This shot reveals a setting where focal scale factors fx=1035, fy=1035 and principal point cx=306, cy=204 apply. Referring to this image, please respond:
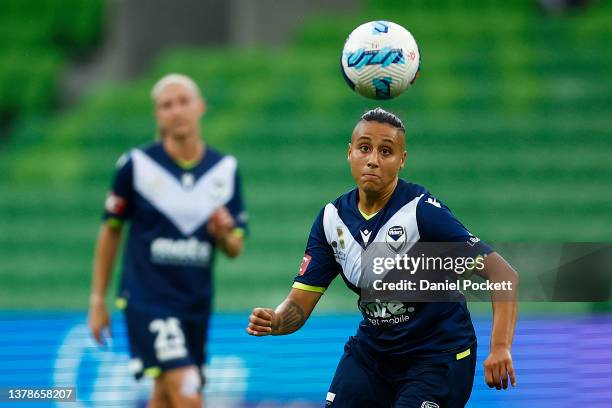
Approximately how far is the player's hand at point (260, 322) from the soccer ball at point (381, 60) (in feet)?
3.92

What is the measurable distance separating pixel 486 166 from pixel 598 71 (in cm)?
202

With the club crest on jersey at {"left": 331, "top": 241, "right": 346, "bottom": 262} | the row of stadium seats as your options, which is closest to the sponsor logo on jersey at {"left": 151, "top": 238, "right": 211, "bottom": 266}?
the club crest on jersey at {"left": 331, "top": 241, "right": 346, "bottom": 262}

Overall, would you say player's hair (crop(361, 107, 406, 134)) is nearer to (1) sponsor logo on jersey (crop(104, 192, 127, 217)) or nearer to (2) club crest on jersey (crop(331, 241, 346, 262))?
(2) club crest on jersey (crop(331, 241, 346, 262))

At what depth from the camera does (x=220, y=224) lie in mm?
5824

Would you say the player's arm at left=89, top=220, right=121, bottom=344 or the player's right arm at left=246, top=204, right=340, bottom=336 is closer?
the player's right arm at left=246, top=204, right=340, bottom=336

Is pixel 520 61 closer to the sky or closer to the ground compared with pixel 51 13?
closer to the ground

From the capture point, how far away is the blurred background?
727 cm

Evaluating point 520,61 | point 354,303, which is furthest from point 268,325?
point 520,61

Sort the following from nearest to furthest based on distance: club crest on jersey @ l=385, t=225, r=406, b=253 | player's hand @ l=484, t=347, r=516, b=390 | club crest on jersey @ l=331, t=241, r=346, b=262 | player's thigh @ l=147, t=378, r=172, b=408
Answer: player's hand @ l=484, t=347, r=516, b=390 → club crest on jersey @ l=385, t=225, r=406, b=253 → club crest on jersey @ l=331, t=241, r=346, b=262 → player's thigh @ l=147, t=378, r=172, b=408

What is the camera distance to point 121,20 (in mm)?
14961

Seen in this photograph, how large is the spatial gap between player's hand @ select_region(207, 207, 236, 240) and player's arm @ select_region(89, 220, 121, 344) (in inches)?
24.5

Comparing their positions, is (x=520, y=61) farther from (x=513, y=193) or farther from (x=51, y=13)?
(x=51, y=13)

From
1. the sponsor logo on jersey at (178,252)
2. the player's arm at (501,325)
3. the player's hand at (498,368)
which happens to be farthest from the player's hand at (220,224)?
the player's hand at (498,368)

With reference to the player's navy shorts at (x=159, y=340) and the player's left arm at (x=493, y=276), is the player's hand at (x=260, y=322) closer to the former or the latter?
the player's left arm at (x=493, y=276)
